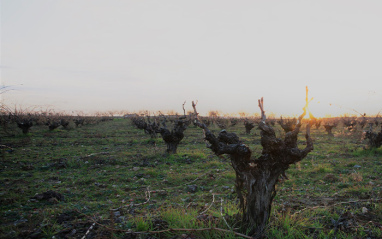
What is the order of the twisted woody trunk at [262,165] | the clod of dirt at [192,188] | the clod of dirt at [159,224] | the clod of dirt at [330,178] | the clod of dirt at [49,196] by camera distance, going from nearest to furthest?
the twisted woody trunk at [262,165], the clod of dirt at [159,224], the clod of dirt at [49,196], the clod of dirt at [192,188], the clod of dirt at [330,178]

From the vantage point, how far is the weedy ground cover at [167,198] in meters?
4.50

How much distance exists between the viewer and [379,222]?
4898mm

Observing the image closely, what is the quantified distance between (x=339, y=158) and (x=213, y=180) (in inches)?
303

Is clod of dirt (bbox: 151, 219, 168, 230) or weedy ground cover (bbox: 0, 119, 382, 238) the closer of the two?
weedy ground cover (bbox: 0, 119, 382, 238)

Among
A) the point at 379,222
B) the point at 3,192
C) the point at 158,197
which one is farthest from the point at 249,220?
the point at 3,192

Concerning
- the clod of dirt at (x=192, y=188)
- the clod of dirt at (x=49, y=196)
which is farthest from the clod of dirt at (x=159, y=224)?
the clod of dirt at (x=49, y=196)

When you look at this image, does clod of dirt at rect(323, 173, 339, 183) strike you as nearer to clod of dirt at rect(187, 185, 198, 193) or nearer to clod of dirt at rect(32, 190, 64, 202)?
clod of dirt at rect(187, 185, 198, 193)

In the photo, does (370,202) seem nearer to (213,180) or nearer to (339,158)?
(213,180)

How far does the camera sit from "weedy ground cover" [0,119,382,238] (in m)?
4.50

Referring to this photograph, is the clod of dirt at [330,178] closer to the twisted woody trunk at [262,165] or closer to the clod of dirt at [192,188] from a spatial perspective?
the clod of dirt at [192,188]

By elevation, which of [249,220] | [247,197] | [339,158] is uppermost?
[247,197]

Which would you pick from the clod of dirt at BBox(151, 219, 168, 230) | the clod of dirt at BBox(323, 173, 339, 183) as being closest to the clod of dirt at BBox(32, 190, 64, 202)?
the clod of dirt at BBox(151, 219, 168, 230)

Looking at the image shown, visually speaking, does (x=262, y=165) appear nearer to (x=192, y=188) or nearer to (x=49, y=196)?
(x=192, y=188)

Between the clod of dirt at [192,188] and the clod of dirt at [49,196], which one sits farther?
the clod of dirt at [192,188]
